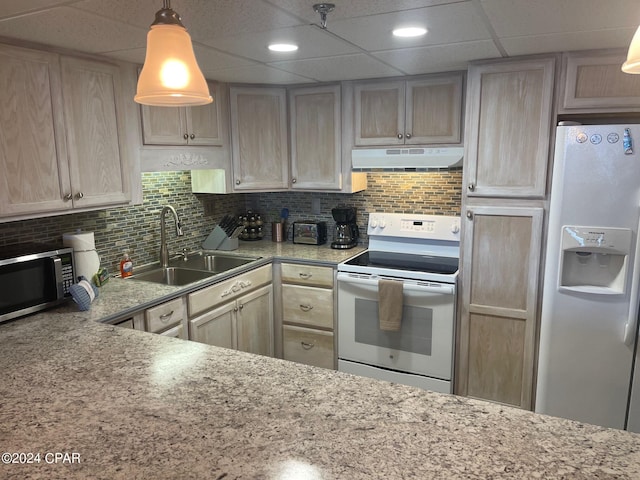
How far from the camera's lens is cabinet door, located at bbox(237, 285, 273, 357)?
3102mm

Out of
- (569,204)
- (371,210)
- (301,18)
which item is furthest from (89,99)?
(569,204)

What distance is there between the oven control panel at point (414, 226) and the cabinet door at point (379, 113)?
1.93 feet

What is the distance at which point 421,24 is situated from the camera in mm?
1885

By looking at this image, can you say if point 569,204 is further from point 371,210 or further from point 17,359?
point 17,359

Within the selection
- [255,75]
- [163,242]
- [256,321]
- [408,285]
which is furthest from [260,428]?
[255,75]

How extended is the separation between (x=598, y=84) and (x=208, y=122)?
2.29 metres

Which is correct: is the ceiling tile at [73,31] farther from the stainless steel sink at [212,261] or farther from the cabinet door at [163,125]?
the stainless steel sink at [212,261]

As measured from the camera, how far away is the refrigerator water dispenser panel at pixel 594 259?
2242 millimetres

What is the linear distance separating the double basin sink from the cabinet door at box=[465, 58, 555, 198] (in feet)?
5.28

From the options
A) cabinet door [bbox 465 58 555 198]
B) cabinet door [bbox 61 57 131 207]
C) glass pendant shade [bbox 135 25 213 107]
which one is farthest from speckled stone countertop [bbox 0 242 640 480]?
cabinet door [bbox 465 58 555 198]

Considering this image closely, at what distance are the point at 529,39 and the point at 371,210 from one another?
1.71 m

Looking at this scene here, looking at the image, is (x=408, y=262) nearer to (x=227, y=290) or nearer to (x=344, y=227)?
(x=344, y=227)

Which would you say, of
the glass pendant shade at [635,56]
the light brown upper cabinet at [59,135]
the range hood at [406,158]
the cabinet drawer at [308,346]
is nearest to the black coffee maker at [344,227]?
the range hood at [406,158]

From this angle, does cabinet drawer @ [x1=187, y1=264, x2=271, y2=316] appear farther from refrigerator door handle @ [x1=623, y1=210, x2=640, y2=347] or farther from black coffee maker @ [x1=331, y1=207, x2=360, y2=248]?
refrigerator door handle @ [x1=623, y1=210, x2=640, y2=347]
